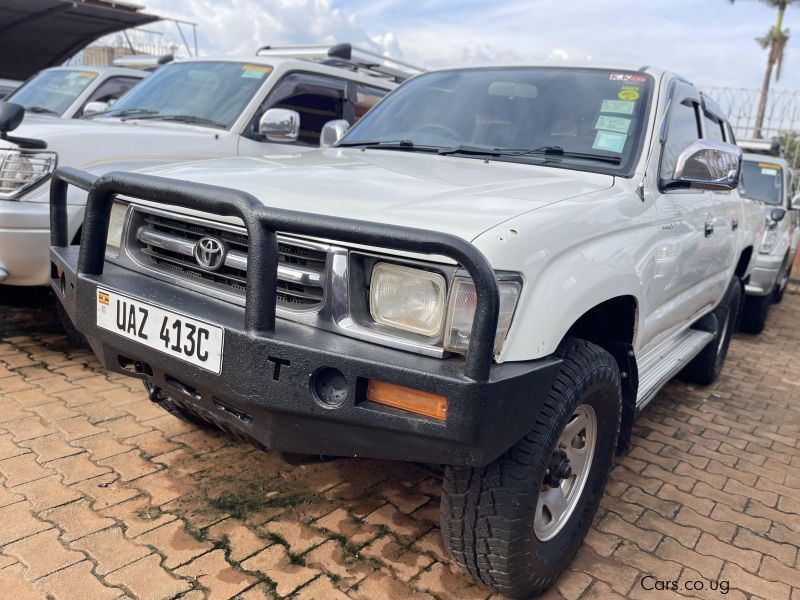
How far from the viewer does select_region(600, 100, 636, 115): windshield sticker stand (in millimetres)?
3018

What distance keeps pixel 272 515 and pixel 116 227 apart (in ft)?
4.14

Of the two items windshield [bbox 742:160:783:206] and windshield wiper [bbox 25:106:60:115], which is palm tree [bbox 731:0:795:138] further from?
windshield wiper [bbox 25:106:60:115]

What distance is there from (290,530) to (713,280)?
9.92ft

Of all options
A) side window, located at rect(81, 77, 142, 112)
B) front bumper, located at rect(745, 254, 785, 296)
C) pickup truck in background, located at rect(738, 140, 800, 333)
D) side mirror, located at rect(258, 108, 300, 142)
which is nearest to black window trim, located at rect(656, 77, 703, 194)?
side mirror, located at rect(258, 108, 300, 142)

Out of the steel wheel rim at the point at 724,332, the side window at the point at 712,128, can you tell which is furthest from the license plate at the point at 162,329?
the steel wheel rim at the point at 724,332

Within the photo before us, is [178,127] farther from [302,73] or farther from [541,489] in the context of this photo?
[541,489]

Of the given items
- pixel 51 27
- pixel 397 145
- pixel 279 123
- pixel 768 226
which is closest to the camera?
pixel 397 145

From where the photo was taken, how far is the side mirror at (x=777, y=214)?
23.7 ft

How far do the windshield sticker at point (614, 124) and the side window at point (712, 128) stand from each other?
3.47 ft

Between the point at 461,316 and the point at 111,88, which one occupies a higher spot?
the point at 111,88

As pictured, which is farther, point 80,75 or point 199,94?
point 80,75

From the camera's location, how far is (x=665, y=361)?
3.59 meters

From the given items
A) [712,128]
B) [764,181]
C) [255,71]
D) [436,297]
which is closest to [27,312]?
[255,71]

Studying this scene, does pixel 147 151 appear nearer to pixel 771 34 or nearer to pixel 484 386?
pixel 484 386
